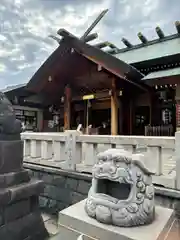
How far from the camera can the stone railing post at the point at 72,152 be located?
178 inches

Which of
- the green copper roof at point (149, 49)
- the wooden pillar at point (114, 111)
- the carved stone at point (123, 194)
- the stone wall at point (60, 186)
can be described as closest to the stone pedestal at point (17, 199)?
the stone wall at point (60, 186)

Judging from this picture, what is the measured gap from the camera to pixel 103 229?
6.85 feet

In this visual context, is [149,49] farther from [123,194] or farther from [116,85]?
[123,194]

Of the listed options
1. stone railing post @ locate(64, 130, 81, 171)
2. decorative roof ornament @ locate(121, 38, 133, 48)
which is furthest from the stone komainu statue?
decorative roof ornament @ locate(121, 38, 133, 48)

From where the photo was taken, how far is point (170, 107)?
9.58 metres

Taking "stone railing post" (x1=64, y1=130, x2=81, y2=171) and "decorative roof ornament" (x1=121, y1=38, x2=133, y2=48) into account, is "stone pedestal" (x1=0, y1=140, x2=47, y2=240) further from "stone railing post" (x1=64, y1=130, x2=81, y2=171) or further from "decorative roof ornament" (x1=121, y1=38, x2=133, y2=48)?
"decorative roof ornament" (x1=121, y1=38, x2=133, y2=48)

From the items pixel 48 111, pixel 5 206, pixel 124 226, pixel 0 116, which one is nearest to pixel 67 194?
pixel 5 206

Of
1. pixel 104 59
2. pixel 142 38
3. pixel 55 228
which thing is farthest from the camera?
pixel 142 38

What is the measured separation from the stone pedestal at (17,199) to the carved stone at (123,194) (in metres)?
1.40

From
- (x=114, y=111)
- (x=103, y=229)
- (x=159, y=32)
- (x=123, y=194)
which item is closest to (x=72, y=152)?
(x=123, y=194)

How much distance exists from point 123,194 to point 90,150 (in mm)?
2110

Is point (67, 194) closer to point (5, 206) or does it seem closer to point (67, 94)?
point (5, 206)

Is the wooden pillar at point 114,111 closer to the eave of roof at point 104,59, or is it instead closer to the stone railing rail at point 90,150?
the eave of roof at point 104,59

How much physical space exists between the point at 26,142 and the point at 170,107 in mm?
6761
